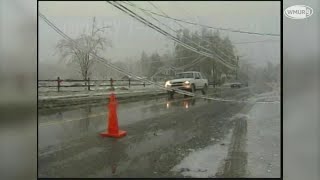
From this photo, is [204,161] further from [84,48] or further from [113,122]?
[84,48]

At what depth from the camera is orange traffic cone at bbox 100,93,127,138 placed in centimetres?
183

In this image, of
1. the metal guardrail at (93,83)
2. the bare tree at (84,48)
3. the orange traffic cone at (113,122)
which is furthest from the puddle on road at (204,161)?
the bare tree at (84,48)

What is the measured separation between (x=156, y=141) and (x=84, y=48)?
661 mm

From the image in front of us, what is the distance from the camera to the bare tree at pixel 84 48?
179cm

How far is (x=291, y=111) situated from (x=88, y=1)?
3.88ft

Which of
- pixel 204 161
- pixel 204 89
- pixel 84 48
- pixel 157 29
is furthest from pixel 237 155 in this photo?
pixel 84 48

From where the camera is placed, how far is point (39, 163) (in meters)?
1.84

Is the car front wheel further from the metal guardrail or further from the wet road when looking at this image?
the metal guardrail

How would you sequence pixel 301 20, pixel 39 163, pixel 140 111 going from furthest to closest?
1. pixel 140 111
2. pixel 39 163
3. pixel 301 20

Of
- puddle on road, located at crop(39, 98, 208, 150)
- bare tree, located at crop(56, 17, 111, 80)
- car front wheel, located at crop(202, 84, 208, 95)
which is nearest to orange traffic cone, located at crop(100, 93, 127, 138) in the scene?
puddle on road, located at crop(39, 98, 208, 150)

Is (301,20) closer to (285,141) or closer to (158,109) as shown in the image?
(285,141)

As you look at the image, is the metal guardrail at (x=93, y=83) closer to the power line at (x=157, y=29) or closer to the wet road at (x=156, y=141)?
the wet road at (x=156, y=141)

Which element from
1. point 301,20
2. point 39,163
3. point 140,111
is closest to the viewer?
point 301,20

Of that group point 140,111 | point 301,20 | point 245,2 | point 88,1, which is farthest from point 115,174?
point 301,20
